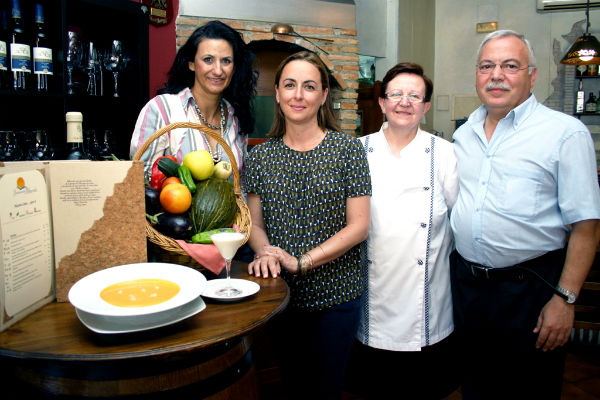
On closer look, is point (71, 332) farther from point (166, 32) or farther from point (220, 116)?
point (166, 32)

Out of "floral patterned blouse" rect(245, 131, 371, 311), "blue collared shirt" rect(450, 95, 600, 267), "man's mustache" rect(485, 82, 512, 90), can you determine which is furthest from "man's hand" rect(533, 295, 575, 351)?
"man's mustache" rect(485, 82, 512, 90)

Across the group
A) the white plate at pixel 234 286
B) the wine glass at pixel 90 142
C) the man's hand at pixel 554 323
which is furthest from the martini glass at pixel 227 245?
the wine glass at pixel 90 142

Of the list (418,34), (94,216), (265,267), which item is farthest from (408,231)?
(418,34)

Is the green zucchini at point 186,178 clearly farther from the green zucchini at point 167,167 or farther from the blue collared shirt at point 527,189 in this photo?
the blue collared shirt at point 527,189

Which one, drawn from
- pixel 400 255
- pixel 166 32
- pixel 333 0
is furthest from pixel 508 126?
pixel 333 0

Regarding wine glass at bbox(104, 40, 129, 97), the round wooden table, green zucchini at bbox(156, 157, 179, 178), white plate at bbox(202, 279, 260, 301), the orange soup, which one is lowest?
the round wooden table

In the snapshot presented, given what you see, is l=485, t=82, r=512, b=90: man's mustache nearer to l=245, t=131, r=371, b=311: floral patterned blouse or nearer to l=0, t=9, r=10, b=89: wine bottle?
l=245, t=131, r=371, b=311: floral patterned blouse

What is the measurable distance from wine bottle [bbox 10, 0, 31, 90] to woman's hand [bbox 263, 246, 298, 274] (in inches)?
63.2

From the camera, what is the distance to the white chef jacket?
1845 millimetres

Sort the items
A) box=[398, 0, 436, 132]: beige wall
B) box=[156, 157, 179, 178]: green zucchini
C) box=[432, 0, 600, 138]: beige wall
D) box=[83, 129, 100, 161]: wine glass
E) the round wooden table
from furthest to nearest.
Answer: box=[432, 0, 600, 138]: beige wall < box=[398, 0, 436, 132]: beige wall < box=[83, 129, 100, 161]: wine glass < box=[156, 157, 179, 178]: green zucchini < the round wooden table

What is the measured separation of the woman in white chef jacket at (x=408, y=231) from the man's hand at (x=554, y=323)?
37 cm

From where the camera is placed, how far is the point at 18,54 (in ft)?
7.23

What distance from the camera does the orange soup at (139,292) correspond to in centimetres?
98

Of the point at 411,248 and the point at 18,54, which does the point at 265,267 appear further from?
the point at 18,54
